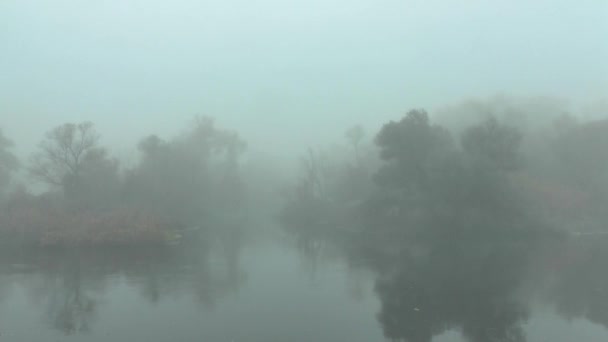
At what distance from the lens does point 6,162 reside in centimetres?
5391

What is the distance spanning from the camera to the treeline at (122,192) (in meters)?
35.3

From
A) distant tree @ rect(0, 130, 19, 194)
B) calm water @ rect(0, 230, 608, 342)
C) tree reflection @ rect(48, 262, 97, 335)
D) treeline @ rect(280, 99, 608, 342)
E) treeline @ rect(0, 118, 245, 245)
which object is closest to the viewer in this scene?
calm water @ rect(0, 230, 608, 342)

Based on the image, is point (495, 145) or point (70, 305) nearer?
point (70, 305)

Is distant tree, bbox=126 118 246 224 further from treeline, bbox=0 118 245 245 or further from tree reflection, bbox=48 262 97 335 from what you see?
tree reflection, bbox=48 262 97 335

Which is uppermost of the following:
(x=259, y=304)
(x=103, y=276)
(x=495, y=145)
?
(x=495, y=145)

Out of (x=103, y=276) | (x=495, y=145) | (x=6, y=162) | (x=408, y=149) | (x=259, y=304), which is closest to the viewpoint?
(x=259, y=304)

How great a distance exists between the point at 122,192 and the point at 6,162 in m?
13.6

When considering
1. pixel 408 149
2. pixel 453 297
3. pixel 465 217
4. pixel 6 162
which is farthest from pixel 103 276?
pixel 6 162

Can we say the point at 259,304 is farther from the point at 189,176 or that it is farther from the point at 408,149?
the point at 189,176

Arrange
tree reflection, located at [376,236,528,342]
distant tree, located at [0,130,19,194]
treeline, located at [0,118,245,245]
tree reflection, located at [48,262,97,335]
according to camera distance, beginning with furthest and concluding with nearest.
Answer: distant tree, located at [0,130,19,194] → treeline, located at [0,118,245,245] → tree reflection, located at [48,262,97,335] → tree reflection, located at [376,236,528,342]

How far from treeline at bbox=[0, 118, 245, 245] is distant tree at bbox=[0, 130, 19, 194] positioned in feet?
0.35

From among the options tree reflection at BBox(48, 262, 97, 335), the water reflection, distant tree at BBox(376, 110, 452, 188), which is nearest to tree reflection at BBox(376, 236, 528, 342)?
the water reflection

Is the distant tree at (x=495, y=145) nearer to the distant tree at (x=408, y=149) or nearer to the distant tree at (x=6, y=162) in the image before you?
the distant tree at (x=408, y=149)

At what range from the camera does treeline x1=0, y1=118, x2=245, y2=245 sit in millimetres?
35312
